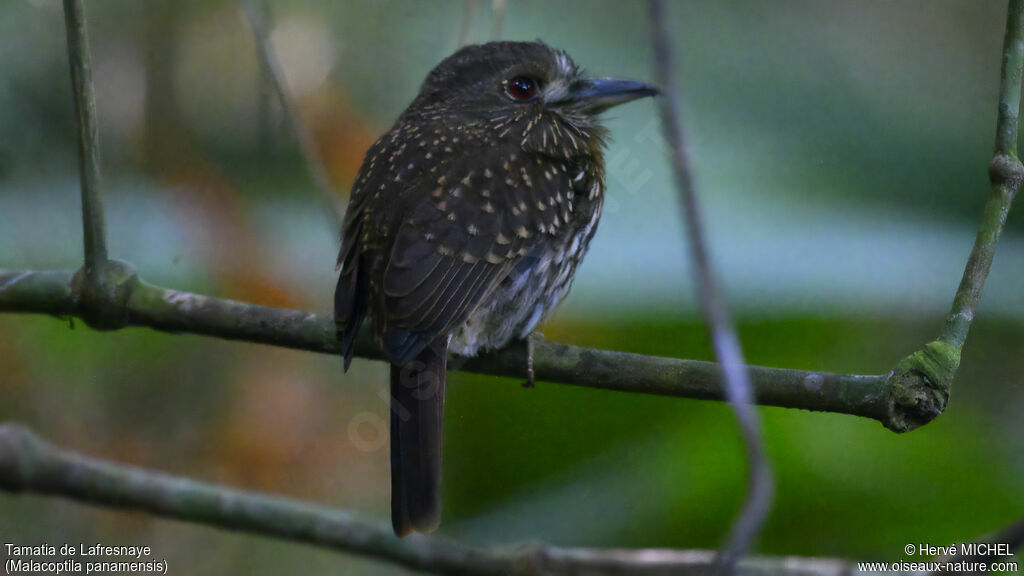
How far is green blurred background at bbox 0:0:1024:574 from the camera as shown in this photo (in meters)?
2.08

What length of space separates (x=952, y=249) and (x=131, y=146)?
2187mm

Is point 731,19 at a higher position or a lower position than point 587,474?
higher

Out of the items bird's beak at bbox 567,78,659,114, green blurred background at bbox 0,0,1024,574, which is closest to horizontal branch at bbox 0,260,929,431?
green blurred background at bbox 0,0,1024,574

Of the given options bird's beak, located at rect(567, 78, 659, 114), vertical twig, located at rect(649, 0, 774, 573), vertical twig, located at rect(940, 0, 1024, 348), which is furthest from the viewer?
bird's beak, located at rect(567, 78, 659, 114)

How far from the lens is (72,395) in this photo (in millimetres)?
2613

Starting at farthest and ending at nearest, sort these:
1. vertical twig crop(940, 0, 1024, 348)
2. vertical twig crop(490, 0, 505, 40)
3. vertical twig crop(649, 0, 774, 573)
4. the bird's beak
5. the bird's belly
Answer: vertical twig crop(490, 0, 505, 40), the bird's beak, the bird's belly, vertical twig crop(940, 0, 1024, 348), vertical twig crop(649, 0, 774, 573)

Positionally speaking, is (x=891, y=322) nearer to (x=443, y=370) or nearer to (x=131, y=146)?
(x=443, y=370)

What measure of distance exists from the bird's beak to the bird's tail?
800 millimetres

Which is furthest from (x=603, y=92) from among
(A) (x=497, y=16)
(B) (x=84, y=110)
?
(B) (x=84, y=110)

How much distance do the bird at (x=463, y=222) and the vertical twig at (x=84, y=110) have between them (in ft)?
1.63

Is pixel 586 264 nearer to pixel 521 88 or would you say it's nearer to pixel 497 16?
pixel 521 88

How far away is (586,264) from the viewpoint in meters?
2.63

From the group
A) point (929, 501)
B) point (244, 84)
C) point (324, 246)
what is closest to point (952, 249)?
point (929, 501)

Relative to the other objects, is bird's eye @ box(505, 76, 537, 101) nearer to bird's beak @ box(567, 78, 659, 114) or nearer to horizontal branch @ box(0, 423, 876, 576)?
bird's beak @ box(567, 78, 659, 114)
